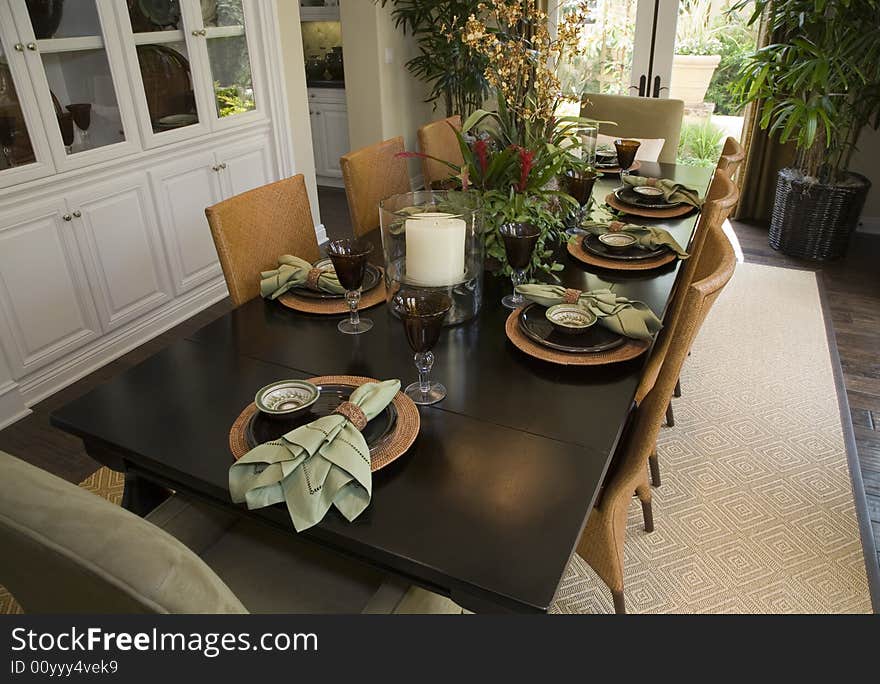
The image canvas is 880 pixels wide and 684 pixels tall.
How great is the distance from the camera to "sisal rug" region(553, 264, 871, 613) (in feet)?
5.97

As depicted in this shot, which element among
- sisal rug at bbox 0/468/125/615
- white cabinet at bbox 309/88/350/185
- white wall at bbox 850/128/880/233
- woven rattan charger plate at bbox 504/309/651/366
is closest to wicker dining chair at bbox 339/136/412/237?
woven rattan charger plate at bbox 504/309/651/366

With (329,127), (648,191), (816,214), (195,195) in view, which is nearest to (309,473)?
(648,191)

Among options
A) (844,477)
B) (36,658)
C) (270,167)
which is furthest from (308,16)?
(36,658)

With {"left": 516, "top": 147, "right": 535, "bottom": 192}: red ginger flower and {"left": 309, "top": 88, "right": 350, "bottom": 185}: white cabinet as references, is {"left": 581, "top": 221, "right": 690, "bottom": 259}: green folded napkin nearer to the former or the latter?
{"left": 516, "top": 147, "right": 535, "bottom": 192}: red ginger flower

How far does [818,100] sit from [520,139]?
234 cm

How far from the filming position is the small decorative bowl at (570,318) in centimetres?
150

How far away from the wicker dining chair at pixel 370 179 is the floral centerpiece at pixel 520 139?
461mm

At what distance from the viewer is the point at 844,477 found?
7.36ft

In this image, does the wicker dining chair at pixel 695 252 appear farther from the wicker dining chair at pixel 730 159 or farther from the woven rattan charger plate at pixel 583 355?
the woven rattan charger plate at pixel 583 355

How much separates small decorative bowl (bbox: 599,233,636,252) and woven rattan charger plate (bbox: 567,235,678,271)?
4 centimetres

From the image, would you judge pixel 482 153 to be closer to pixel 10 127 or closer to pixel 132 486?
pixel 132 486

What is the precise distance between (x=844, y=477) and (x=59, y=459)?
2.73 metres

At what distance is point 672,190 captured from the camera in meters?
2.47

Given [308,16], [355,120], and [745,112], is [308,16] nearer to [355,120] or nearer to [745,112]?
[355,120]
